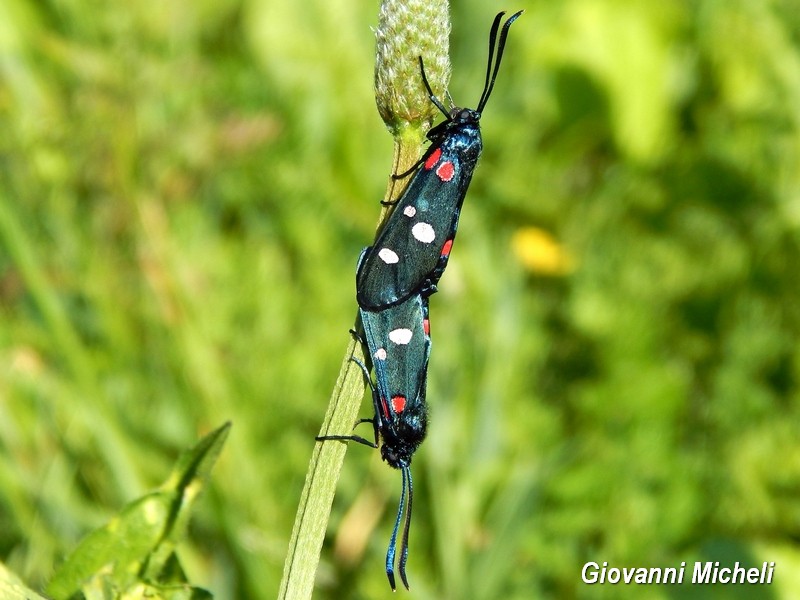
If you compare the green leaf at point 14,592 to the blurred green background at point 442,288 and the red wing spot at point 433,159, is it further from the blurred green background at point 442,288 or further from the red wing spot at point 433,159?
the blurred green background at point 442,288

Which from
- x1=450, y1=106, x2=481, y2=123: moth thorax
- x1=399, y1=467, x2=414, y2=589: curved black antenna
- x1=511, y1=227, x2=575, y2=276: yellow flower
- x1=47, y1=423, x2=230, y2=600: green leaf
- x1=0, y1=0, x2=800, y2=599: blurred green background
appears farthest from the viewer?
x1=511, y1=227, x2=575, y2=276: yellow flower

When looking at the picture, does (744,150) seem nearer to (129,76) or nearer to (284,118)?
(284,118)

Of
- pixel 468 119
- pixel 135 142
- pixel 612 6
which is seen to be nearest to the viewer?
pixel 468 119

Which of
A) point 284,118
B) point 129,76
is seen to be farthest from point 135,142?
point 284,118

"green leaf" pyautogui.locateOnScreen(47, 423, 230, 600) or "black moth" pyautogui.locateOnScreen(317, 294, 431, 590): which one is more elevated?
"black moth" pyautogui.locateOnScreen(317, 294, 431, 590)

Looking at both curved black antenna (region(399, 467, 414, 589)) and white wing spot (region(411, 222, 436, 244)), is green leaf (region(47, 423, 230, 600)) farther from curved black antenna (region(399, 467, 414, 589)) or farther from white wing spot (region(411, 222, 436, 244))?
white wing spot (region(411, 222, 436, 244))

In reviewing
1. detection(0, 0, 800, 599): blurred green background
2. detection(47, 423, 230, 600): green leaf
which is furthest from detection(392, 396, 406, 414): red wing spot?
detection(0, 0, 800, 599): blurred green background

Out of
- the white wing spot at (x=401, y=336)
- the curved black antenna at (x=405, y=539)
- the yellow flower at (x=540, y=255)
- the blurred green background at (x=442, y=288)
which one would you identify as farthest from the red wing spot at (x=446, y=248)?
the yellow flower at (x=540, y=255)
